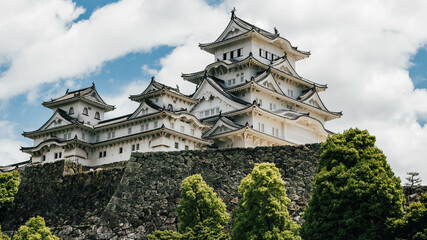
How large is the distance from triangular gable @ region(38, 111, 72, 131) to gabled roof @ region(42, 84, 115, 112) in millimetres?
1445

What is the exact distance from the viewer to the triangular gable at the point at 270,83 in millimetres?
64500

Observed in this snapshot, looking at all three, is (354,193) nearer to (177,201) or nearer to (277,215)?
(277,215)

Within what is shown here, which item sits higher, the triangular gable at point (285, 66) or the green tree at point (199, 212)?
the triangular gable at point (285, 66)

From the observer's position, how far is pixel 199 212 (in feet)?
95.0

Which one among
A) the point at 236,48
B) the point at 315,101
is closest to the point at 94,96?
the point at 236,48

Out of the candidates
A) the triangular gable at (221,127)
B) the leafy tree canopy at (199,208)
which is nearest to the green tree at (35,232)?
the leafy tree canopy at (199,208)

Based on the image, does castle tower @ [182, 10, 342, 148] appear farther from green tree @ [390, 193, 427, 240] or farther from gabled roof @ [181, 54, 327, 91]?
green tree @ [390, 193, 427, 240]

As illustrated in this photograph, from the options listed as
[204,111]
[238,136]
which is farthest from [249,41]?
[238,136]

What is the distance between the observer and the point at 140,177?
33.8 metres

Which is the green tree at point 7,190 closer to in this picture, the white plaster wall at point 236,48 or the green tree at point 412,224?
the green tree at point 412,224

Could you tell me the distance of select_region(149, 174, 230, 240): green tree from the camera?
93.0 ft

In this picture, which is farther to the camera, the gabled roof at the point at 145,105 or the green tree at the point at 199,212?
the gabled roof at the point at 145,105

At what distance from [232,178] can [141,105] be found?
29365mm

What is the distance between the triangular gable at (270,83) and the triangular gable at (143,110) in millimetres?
11855
